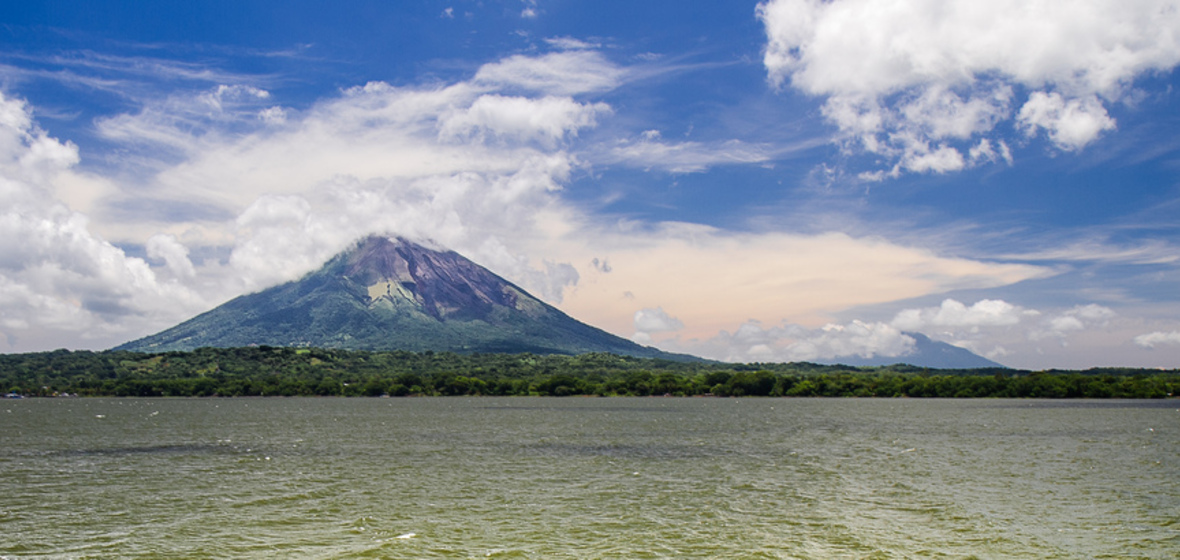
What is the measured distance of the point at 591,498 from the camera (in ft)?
118

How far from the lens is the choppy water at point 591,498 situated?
26.2 meters

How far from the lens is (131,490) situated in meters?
38.4

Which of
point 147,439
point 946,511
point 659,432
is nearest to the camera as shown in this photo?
point 946,511

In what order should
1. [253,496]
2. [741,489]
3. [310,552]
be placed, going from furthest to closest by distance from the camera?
[741,489] < [253,496] < [310,552]

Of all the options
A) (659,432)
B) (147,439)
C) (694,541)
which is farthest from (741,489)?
(147,439)

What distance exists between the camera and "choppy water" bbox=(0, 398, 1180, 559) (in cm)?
2622

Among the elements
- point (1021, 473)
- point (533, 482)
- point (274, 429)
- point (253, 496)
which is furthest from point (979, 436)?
point (274, 429)

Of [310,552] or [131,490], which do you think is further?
[131,490]

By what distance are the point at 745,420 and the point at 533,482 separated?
6893 centimetres

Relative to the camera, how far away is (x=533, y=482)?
41375 mm

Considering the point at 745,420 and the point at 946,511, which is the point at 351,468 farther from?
the point at 745,420

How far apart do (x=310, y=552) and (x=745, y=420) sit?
8635 cm

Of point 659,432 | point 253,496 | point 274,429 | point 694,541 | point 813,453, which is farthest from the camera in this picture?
point 274,429

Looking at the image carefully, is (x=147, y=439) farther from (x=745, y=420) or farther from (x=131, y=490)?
(x=745, y=420)
